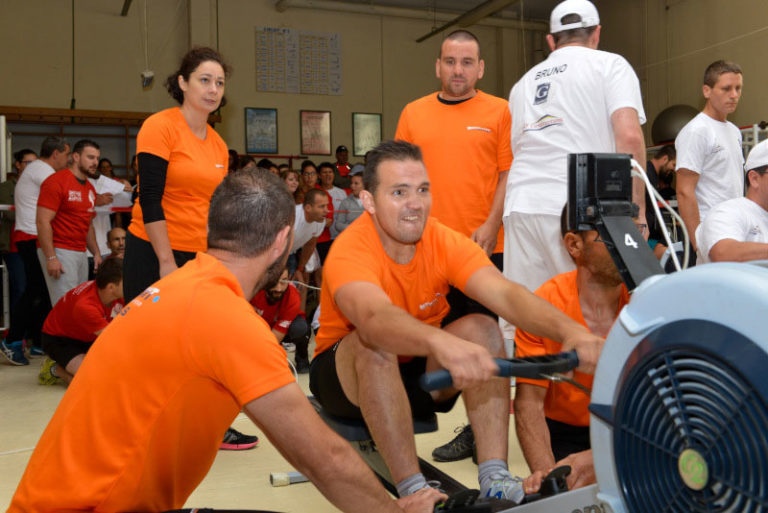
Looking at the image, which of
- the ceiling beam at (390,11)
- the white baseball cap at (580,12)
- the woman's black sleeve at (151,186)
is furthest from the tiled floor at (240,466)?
the ceiling beam at (390,11)

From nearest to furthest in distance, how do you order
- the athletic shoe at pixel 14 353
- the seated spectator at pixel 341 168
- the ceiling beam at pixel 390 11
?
the athletic shoe at pixel 14 353 < the seated spectator at pixel 341 168 < the ceiling beam at pixel 390 11

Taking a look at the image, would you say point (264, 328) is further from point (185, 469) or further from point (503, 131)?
point (503, 131)

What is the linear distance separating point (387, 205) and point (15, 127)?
344 inches

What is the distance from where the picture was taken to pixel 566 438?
1.95m

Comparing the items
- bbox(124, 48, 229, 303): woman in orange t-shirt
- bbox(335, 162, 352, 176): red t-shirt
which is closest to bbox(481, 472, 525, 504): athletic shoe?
bbox(124, 48, 229, 303): woman in orange t-shirt

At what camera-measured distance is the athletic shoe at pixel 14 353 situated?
4711 millimetres

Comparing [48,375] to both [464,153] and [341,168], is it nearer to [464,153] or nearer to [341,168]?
[464,153]

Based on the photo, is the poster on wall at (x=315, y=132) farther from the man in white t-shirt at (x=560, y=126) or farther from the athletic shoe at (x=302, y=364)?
the man in white t-shirt at (x=560, y=126)

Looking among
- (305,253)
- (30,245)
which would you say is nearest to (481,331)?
(305,253)

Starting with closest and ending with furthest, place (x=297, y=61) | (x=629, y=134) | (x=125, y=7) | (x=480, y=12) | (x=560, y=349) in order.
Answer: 1. (x=560, y=349)
2. (x=629, y=134)
3. (x=125, y=7)
4. (x=480, y=12)
5. (x=297, y=61)

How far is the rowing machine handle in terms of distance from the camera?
1077mm

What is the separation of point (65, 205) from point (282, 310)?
1705 millimetres

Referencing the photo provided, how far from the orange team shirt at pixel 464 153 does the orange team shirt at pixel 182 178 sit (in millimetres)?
764

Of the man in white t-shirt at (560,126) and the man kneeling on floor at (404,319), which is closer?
the man kneeling on floor at (404,319)
